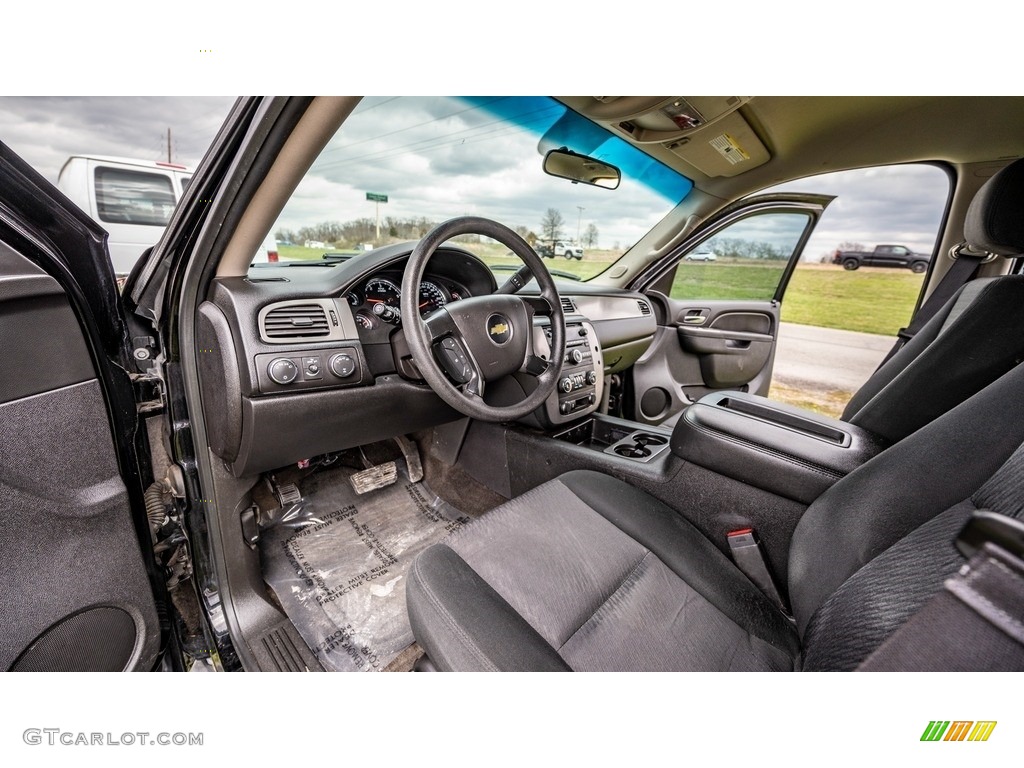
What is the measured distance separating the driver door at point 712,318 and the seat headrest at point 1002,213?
1.43 meters

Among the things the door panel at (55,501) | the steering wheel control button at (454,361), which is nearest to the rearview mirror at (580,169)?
the steering wheel control button at (454,361)

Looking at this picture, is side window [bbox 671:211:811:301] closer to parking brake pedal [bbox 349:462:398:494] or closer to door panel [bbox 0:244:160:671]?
parking brake pedal [bbox 349:462:398:494]

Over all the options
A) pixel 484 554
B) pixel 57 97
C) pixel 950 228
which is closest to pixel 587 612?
pixel 484 554

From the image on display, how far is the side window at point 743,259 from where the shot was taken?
7.71 feet

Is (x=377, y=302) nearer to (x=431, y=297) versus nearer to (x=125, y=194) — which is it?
(x=431, y=297)

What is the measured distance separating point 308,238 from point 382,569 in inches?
43.9

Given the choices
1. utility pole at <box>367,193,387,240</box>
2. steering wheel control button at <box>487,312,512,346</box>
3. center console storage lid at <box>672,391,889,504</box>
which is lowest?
center console storage lid at <box>672,391,889,504</box>

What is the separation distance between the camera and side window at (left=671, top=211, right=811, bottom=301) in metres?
2.35

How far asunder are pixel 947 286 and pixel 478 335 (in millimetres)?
1953

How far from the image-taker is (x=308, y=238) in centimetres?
137

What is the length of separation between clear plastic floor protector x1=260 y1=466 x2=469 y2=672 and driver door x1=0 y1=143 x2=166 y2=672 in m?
0.46

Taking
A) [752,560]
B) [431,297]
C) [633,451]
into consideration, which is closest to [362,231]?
[431,297]
